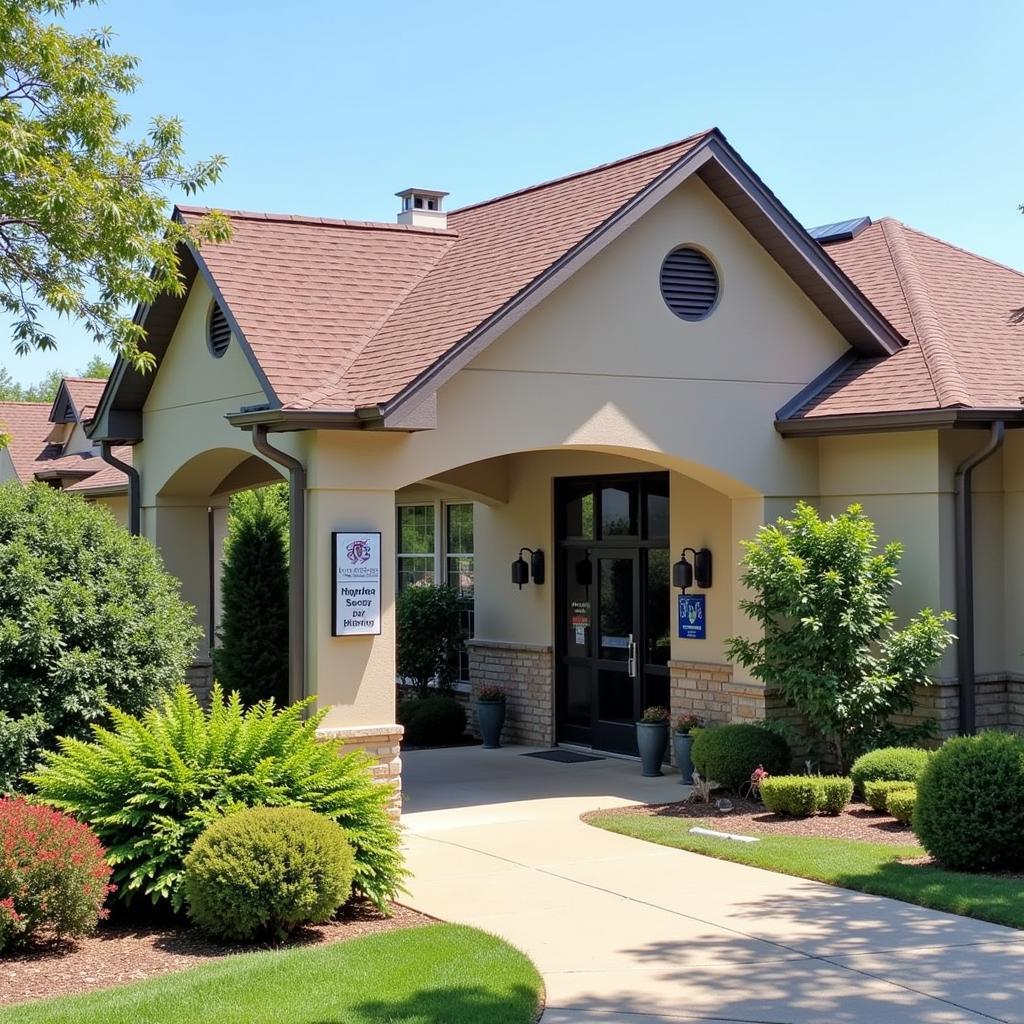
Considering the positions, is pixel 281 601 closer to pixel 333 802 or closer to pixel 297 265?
pixel 297 265

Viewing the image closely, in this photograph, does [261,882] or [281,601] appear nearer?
[261,882]

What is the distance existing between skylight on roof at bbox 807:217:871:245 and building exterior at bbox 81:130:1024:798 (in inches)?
38.9

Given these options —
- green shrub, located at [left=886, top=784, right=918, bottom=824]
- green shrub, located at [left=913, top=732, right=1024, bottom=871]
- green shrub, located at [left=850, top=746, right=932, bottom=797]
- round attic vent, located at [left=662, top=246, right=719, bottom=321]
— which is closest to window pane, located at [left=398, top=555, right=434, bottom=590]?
round attic vent, located at [left=662, top=246, right=719, bottom=321]

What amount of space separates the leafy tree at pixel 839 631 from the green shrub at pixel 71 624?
17.3 feet

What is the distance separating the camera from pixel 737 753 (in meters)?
13.0

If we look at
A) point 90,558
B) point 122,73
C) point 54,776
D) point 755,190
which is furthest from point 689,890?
point 122,73

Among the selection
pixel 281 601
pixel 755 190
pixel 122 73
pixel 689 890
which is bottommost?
pixel 689 890

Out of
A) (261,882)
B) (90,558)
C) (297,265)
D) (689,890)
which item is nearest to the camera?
(261,882)

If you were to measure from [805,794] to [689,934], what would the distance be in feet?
12.3

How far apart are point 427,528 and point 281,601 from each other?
4.42 m

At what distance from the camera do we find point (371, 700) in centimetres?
1176

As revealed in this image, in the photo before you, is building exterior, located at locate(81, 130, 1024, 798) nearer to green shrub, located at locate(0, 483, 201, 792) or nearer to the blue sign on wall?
the blue sign on wall

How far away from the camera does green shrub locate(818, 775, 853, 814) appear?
12000 mm

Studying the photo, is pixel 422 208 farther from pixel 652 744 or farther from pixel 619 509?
pixel 652 744
